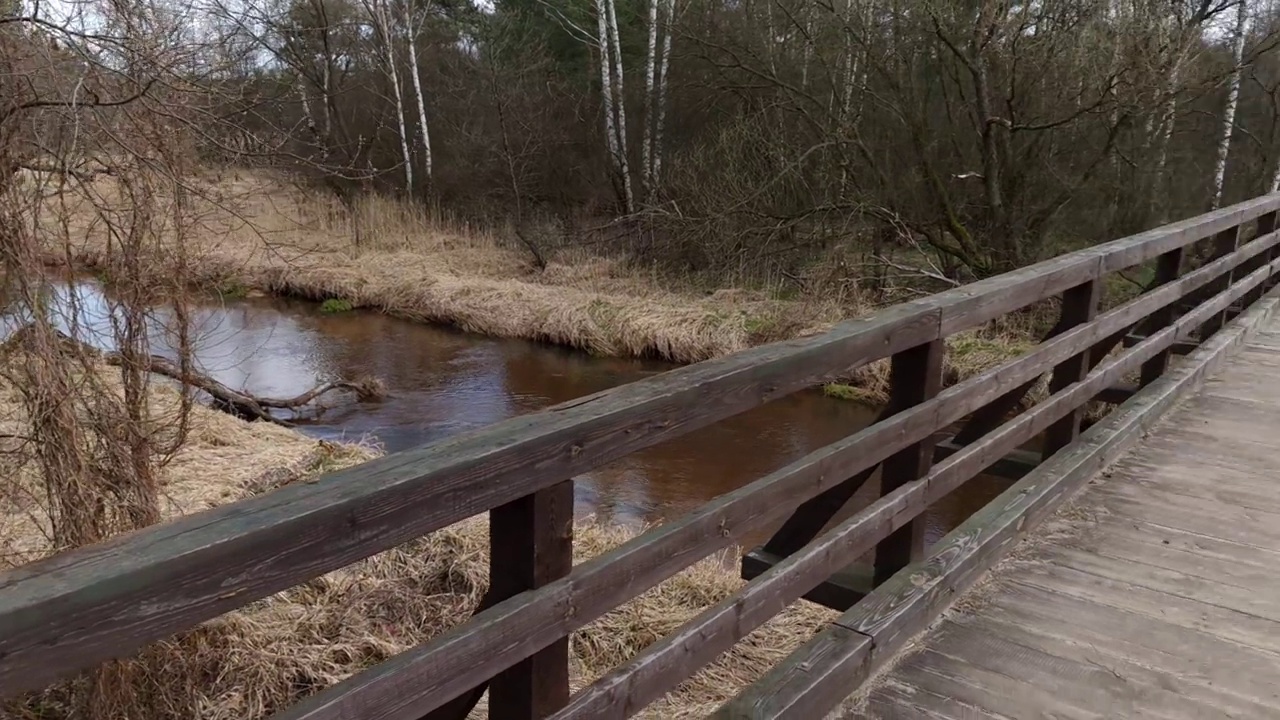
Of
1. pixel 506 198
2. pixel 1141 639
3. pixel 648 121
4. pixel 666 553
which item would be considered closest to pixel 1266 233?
pixel 1141 639

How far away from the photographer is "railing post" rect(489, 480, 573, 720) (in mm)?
1853

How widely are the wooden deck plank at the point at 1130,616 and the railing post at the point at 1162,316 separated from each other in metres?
0.85

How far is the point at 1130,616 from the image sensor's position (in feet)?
10.7

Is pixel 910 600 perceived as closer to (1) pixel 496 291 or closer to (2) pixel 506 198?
(1) pixel 496 291

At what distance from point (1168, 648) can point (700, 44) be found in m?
13.5

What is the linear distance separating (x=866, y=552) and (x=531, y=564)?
4.63ft

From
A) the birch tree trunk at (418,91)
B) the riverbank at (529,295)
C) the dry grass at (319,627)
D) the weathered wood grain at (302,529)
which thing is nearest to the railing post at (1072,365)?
the dry grass at (319,627)

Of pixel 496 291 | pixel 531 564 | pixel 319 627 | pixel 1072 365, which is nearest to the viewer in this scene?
pixel 531 564

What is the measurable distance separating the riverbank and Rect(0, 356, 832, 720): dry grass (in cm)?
513

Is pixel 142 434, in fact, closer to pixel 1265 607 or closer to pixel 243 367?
pixel 1265 607

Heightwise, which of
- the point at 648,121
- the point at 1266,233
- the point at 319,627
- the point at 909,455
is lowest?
the point at 319,627

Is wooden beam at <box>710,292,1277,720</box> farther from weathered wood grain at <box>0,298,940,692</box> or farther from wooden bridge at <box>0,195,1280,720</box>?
weathered wood grain at <box>0,298,940,692</box>

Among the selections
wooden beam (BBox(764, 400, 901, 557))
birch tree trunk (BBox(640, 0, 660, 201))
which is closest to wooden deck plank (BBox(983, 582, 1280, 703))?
wooden beam (BBox(764, 400, 901, 557))

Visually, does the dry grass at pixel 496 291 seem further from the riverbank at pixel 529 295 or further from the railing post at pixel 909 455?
the railing post at pixel 909 455
